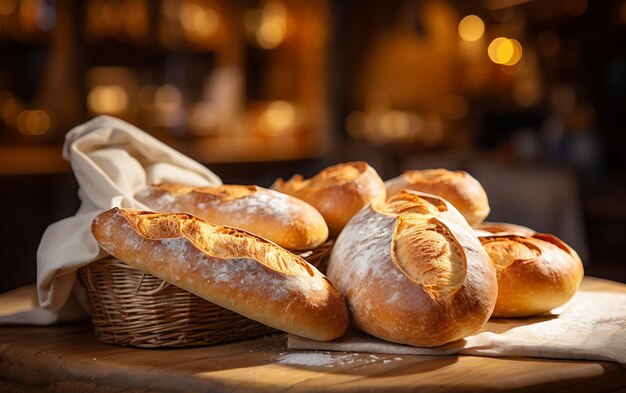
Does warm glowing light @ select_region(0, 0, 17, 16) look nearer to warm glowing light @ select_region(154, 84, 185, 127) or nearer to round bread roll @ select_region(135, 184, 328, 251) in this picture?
warm glowing light @ select_region(154, 84, 185, 127)

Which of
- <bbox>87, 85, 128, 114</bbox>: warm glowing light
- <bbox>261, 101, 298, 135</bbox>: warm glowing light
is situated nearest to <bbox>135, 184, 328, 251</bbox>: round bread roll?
<bbox>87, 85, 128, 114</bbox>: warm glowing light

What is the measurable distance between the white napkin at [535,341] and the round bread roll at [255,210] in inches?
8.8

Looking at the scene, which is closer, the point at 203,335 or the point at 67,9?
the point at 203,335

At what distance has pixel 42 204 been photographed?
4980 mm

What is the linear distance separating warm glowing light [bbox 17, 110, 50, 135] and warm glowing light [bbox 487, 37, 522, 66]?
4930mm

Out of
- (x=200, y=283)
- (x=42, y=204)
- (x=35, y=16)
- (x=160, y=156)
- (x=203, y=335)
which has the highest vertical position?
(x=35, y=16)

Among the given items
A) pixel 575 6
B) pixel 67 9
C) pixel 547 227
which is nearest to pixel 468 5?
pixel 575 6

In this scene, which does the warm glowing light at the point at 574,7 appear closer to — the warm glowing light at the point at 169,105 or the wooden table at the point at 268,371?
the warm glowing light at the point at 169,105

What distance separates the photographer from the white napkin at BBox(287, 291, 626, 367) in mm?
1346

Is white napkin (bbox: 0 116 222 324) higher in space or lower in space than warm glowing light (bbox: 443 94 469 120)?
higher

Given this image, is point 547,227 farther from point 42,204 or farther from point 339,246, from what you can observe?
point 42,204

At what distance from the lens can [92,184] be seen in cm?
174

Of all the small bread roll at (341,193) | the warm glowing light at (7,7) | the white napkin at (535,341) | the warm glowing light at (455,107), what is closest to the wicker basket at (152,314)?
the white napkin at (535,341)

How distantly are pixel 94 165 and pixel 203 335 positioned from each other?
50 centimetres
